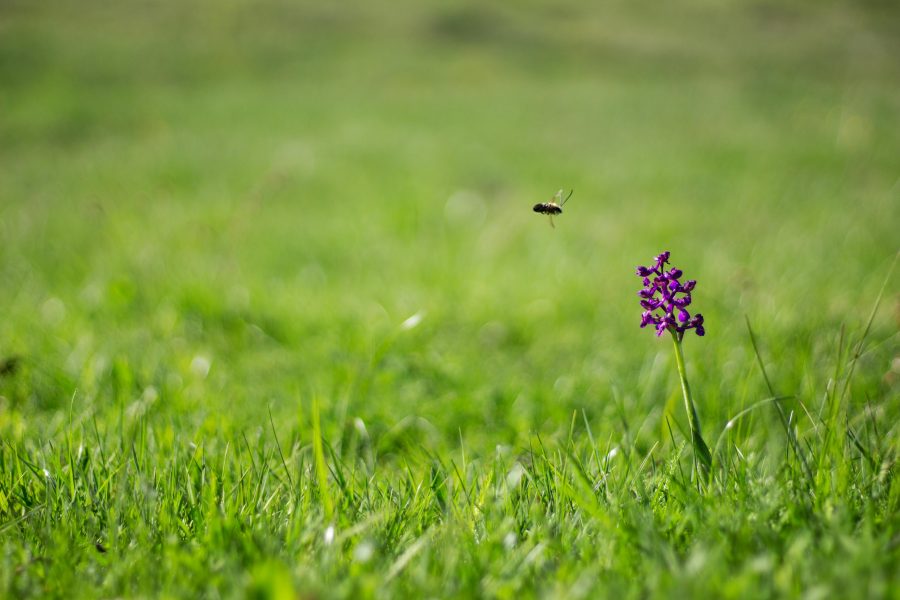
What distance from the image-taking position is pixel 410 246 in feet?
→ 18.2

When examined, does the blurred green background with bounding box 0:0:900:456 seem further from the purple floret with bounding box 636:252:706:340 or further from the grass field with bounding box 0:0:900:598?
the purple floret with bounding box 636:252:706:340

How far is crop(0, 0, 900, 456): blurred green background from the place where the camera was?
2.80 m

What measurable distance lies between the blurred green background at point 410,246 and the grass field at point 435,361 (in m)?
0.03

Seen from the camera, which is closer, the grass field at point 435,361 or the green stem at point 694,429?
the grass field at point 435,361

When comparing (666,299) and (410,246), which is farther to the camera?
(410,246)

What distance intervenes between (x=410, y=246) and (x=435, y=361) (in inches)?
94.9

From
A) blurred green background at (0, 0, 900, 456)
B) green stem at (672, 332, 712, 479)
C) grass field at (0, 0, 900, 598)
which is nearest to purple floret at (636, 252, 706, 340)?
green stem at (672, 332, 712, 479)

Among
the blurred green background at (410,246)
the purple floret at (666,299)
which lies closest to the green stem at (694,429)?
the purple floret at (666,299)

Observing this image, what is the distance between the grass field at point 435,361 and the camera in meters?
1.38

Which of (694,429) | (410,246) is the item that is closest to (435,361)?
(694,429)

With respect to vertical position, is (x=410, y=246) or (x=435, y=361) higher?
(x=435, y=361)

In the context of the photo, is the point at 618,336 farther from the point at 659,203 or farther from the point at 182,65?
the point at 182,65

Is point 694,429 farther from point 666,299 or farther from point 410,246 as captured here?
point 410,246

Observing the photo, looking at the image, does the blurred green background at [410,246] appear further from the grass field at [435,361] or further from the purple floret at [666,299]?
the purple floret at [666,299]
